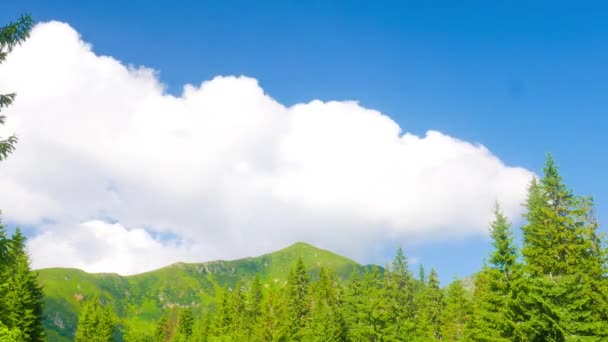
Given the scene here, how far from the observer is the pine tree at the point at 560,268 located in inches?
1211

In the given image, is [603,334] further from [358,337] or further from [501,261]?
[358,337]

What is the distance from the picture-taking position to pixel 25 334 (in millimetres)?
44781

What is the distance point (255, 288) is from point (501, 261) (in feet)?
200

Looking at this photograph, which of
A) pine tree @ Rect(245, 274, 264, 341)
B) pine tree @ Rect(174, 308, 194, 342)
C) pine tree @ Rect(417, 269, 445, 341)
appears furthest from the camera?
pine tree @ Rect(174, 308, 194, 342)

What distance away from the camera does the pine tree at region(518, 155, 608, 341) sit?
3075cm

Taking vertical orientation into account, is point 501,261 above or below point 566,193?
below

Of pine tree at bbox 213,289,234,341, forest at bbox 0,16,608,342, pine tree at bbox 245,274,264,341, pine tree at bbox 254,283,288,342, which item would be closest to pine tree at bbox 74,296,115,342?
forest at bbox 0,16,608,342

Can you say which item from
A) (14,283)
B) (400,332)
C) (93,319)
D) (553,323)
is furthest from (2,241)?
(93,319)

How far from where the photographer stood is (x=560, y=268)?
36.1 meters

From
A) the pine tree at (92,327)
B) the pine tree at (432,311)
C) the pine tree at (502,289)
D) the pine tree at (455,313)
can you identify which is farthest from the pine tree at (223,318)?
the pine tree at (502,289)

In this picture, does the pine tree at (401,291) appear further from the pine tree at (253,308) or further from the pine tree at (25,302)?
the pine tree at (25,302)

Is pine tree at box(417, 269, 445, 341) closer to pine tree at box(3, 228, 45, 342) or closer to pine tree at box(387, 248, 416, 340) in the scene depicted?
pine tree at box(387, 248, 416, 340)

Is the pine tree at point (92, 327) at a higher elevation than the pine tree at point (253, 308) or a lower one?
lower

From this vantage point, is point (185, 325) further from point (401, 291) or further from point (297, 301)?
point (401, 291)
